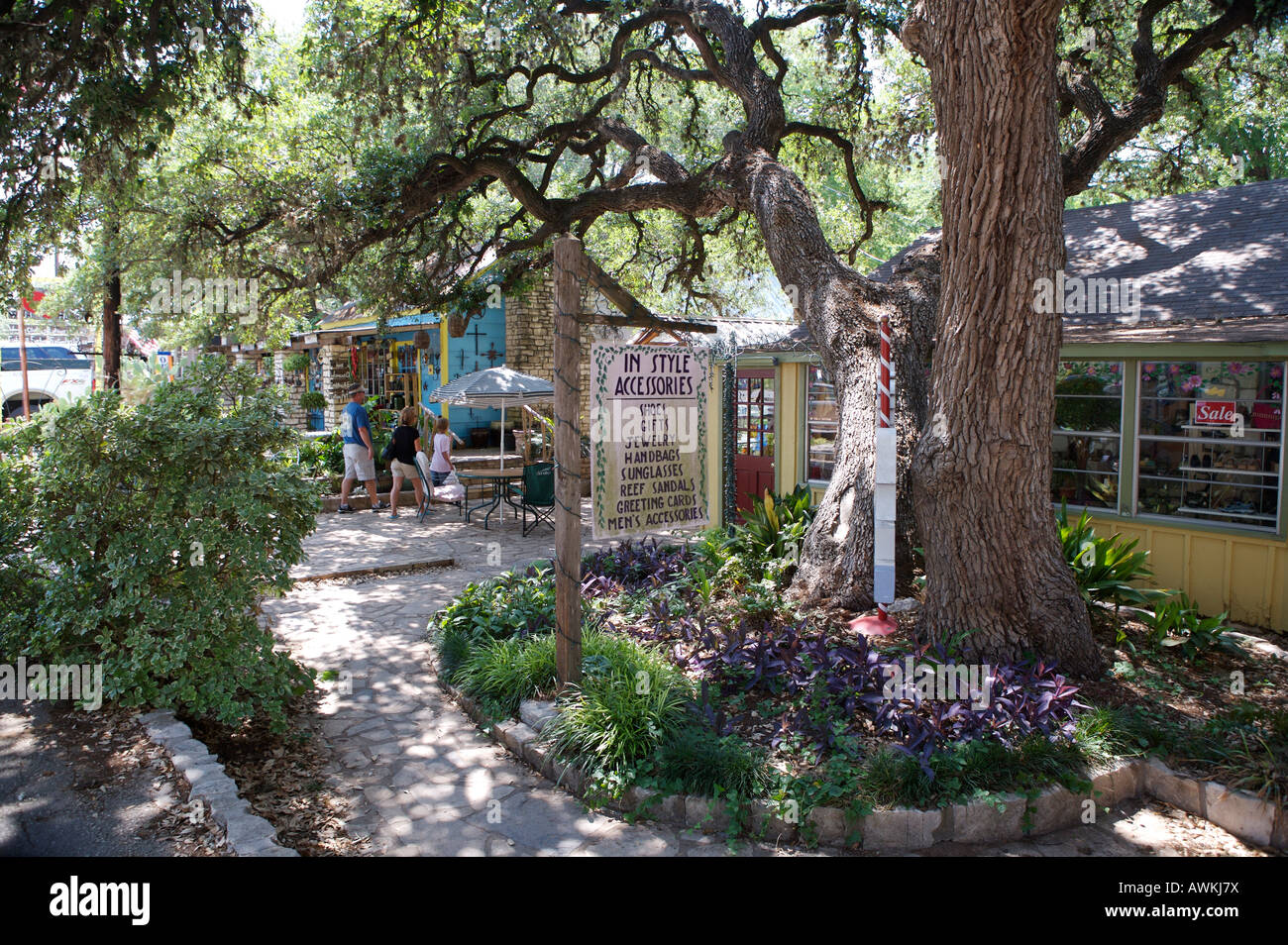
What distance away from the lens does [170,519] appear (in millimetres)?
5180

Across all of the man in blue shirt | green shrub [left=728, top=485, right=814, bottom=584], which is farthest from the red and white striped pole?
the man in blue shirt

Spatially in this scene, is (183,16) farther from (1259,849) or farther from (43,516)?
(1259,849)

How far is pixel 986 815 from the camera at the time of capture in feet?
13.8

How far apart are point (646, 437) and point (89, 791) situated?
140 inches

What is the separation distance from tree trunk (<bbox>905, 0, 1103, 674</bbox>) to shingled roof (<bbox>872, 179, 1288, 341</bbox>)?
290 cm

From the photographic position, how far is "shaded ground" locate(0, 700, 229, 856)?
3918 mm

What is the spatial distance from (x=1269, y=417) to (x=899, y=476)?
3544 millimetres

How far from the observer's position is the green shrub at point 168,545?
5.06 metres

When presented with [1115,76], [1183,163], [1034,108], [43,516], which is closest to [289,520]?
[43,516]

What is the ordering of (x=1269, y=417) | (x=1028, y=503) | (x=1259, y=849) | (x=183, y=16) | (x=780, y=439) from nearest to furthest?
(x=1259, y=849) < (x=1028, y=503) < (x=1269, y=417) < (x=183, y=16) < (x=780, y=439)
